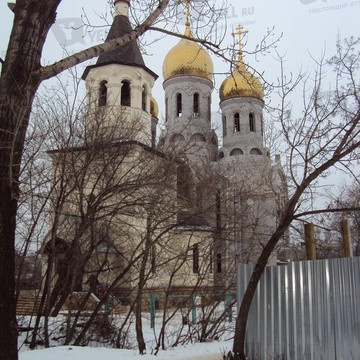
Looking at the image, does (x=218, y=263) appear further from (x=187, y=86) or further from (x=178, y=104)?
(x=178, y=104)

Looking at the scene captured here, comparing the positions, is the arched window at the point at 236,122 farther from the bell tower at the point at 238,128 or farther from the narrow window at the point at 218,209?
the narrow window at the point at 218,209

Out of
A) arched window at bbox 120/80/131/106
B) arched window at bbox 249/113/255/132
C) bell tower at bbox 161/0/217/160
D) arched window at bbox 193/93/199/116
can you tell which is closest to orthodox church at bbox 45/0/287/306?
arched window at bbox 120/80/131/106

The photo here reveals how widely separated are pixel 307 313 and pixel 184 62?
88.5 feet

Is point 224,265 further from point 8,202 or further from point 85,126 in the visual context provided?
point 8,202

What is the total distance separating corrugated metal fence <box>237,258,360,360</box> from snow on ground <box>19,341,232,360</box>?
1377 millimetres

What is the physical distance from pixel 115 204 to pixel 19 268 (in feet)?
7.74

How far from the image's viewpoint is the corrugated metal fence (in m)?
6.17

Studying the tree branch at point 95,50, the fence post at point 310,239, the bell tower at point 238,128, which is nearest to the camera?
the tree branch at point 95,50

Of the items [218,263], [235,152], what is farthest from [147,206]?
[235,152]

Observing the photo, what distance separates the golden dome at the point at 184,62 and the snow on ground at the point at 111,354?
23.7 meters

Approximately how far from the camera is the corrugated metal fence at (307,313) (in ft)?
20.2

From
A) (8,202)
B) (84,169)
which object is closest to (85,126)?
(84,169)

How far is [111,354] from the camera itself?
26.6ft

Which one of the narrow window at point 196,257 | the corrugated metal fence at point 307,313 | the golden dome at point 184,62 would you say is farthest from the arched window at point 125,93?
the corrugated metal fence at point 307,313
